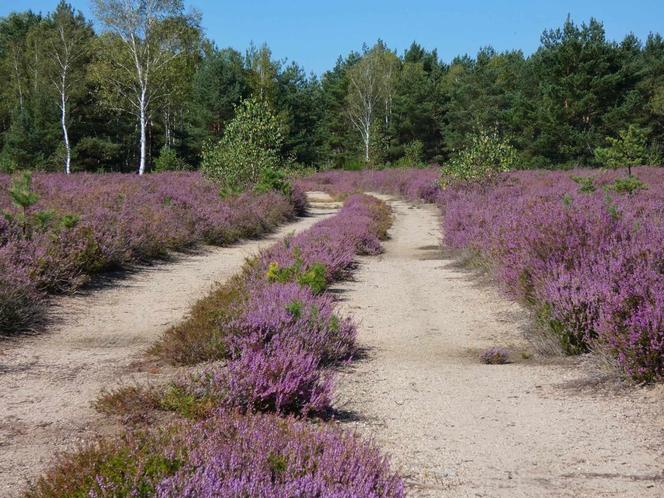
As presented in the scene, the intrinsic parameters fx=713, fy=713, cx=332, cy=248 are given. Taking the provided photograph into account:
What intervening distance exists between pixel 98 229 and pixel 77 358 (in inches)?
221

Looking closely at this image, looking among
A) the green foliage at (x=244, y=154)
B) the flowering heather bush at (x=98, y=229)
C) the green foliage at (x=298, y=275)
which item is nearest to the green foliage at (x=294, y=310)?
the green foliage at (x=298, y=275)

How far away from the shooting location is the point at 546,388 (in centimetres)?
584

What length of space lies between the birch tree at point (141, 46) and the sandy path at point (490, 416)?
3264cm

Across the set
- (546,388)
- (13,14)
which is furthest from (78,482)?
(13,14)

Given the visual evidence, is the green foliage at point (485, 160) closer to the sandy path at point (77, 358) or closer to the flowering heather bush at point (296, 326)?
the sandy path at point (77, 358)

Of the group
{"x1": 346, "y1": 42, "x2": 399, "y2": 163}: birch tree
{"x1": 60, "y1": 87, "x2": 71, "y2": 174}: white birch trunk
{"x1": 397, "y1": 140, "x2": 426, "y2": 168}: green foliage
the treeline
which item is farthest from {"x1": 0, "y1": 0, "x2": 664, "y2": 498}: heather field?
{"x1": 346, "y1": 42, "x2": 399, "y2": 163}: birch tree

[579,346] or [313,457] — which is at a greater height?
[313,457]

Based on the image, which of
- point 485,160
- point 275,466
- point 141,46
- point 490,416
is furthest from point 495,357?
point 141,46

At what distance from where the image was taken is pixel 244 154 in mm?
25344

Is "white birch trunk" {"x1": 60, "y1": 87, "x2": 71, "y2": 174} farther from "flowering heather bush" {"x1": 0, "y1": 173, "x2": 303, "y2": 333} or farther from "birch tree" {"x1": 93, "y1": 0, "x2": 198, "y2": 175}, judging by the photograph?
"flowering heather bush" {"x1": 0, "y1": 173, "x2": 303, "y2": 333}

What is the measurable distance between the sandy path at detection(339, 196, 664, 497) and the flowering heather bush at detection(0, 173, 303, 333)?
411cm

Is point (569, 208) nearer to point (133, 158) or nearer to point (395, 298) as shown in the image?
point (395, 298)

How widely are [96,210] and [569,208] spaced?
330 inches

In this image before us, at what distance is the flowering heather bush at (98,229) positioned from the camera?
28.6ft
